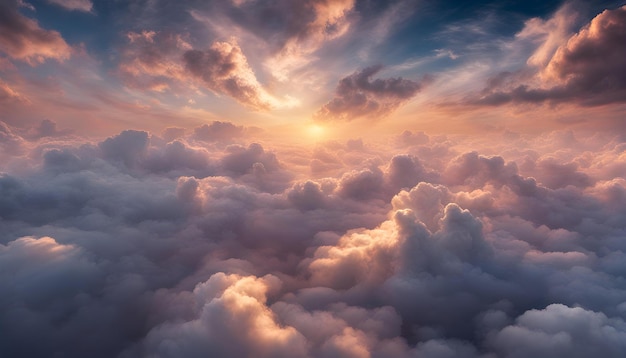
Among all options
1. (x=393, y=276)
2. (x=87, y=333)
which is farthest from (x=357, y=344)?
(x=87, y=333)

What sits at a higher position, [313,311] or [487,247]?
[487,247]

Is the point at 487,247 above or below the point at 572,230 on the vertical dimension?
below

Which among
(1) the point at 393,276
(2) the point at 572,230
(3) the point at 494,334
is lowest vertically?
(3) the point at 494,334

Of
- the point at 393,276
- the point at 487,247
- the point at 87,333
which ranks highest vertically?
the point at 487,247

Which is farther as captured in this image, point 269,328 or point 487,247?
point 487,247

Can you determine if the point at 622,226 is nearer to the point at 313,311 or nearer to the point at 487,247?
the point at 487,247

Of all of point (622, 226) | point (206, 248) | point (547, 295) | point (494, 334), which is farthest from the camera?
point (622, 226)

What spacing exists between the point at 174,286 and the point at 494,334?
457 ft

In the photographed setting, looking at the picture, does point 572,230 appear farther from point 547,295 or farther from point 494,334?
point 494,334

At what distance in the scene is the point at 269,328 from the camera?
88.9m

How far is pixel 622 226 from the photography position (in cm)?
18475

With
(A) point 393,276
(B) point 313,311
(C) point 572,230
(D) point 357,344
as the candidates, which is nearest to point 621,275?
(C) point 572,230

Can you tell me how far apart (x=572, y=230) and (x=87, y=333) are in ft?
953

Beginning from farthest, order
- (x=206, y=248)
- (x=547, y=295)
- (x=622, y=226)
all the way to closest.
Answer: (x=622, y=226) < (x=206, y=248) < (x=547, y=295)
